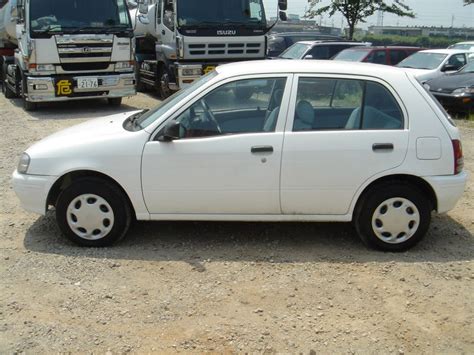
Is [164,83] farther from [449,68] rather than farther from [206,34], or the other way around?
[449,68]

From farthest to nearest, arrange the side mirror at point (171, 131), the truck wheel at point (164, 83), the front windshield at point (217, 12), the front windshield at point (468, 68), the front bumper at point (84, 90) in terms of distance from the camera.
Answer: the truck wheel at point (164, 83) → the front windshield at point (468, 68) → the front windshield at point (217, 12) → the front bumper at point (84, 90) → the side mirror at point (171, 131)

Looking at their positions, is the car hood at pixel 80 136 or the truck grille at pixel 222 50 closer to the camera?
the car hood at pixel 80 136

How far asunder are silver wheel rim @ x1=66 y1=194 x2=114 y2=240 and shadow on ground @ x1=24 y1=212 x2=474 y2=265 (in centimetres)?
15

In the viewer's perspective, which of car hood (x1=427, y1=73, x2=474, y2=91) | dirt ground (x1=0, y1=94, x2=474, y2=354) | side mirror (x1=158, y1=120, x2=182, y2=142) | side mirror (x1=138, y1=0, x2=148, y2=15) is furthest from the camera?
side mirror (x1=138, y1=0, x2=148, y2=15)

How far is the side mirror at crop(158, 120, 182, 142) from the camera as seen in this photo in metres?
4.47

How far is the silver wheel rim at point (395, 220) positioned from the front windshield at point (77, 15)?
9283mm

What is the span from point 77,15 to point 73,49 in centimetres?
75

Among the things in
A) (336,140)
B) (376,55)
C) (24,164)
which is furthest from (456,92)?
(24,164)

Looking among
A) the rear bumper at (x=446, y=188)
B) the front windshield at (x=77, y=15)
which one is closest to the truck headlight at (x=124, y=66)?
the front windshield at (x=77, y=15)

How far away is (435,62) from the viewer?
14.9 meters

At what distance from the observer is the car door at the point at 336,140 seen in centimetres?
452

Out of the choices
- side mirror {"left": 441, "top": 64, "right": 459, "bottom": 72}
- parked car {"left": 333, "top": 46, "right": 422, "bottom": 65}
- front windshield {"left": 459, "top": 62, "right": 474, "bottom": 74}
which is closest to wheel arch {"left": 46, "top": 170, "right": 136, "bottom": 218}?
front windshield {"left": 459, "top": 62, "right": 474, "bottom": 74}

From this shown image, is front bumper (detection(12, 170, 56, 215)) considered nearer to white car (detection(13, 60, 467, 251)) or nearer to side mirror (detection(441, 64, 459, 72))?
white car (detection(13, 60, 467, 251))

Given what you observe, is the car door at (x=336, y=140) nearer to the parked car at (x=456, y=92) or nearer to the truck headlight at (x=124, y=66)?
the parked car at (x=456, y=92)
